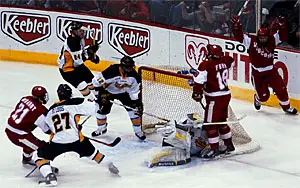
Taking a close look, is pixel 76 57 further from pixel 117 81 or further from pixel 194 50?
pixel 194 50

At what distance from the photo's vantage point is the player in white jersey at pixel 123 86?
7.43 m

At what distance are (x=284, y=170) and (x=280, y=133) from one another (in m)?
1.22

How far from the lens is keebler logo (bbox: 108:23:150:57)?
10.4 meters

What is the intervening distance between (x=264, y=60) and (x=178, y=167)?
2067mm

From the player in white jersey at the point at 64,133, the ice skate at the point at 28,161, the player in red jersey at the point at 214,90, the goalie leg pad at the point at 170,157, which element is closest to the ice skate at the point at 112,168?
the player in white jersey at the point at 64,133

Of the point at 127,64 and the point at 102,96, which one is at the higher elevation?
the point at 127,64

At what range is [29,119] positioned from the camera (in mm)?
6504

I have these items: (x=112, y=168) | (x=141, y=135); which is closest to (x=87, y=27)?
(x=141, y=135)

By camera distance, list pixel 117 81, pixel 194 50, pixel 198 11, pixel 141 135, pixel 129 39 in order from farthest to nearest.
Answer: pixel 129 39 → pixel 198 11 → pixel 194 50 → pixel 141 135 → pixel 117 81

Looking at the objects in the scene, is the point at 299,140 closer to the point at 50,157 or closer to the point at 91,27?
the point at 50,157

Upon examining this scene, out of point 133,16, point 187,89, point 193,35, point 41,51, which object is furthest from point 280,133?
point 41,51

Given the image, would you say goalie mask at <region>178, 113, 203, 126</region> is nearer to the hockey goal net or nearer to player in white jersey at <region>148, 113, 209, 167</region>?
player in white jersey at <region>148, 113, 209, 167</region>

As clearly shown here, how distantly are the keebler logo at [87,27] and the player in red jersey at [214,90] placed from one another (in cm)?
409

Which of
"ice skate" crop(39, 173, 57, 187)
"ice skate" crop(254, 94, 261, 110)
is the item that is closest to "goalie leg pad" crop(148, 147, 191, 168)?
"ice skate" crop(39, 173, 57, 187)
